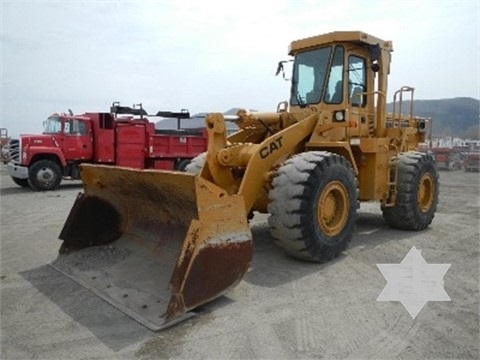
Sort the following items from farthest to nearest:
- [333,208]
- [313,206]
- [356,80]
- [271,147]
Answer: [356,80] → [333,208] → [271,147] → [313,206]

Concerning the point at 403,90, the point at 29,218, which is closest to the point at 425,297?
the point at 403,90

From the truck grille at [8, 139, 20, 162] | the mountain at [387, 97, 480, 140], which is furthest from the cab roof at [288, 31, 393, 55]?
the mountain at [387, 97, 480, 140]

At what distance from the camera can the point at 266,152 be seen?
212 inches

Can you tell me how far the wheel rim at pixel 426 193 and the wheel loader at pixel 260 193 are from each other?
0.03m

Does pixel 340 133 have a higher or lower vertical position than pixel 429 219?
higher

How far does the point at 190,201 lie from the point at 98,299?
50.9 inches

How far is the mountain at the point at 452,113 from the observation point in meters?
71.0

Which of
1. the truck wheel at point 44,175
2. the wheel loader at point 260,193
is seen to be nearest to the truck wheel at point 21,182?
the truck wheel at point 44,175

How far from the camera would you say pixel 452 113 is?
75.8 m

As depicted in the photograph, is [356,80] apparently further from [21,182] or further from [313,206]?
[21,182]

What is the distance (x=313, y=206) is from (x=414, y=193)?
9.43ft

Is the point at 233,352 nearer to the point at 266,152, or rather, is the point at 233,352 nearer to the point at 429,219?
the point at 266,152

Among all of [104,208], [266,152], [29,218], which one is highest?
[266,152]

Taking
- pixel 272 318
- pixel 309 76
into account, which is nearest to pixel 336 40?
pixel 309 76
